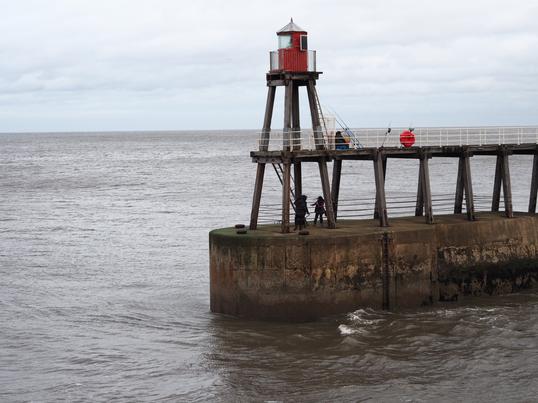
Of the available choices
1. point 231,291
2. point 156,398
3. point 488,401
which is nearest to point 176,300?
point 231,291

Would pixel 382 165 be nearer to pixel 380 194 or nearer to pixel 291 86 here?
pixel 380 194

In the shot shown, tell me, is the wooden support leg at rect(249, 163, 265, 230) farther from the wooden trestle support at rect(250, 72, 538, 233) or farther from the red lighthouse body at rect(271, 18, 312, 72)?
the red lighthouse body at rect(271, 18, 312, 72)

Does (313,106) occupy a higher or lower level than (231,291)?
higher

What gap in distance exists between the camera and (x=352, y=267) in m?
24.1

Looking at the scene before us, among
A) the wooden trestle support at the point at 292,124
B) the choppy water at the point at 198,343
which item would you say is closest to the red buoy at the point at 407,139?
the wooden trestle support at the point at 292,124

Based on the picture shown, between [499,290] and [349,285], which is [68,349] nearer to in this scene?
[349,285]

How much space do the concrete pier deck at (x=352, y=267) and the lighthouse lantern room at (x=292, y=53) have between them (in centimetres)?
463

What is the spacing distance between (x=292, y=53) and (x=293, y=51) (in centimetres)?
7

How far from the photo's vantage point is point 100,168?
4284 inches

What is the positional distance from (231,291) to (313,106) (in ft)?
19.5

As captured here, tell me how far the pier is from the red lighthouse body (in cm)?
3

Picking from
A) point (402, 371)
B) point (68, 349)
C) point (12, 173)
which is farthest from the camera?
point (12, 173)

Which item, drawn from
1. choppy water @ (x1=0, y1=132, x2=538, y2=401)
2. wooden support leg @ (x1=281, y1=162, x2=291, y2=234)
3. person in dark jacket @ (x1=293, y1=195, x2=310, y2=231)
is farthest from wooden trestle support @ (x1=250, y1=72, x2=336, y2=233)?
choppy water @ (x1=0, y1=132, x2=538, y2=401)

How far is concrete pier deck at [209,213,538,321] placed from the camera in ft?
77.3
